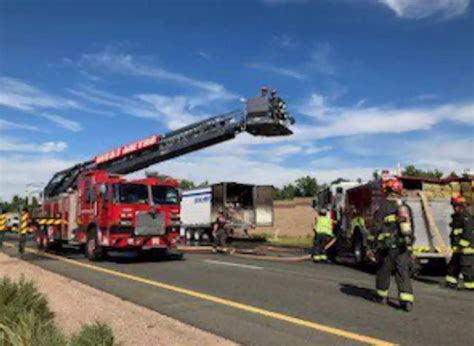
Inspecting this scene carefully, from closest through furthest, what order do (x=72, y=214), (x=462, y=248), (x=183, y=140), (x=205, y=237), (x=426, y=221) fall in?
(x=462, y=248)
(x=426, y=221)
(x=72, y=214)
(x=183, y=140)
(x=205, y=237)

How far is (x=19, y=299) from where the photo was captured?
251 inches

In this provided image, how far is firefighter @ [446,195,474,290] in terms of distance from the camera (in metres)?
9.40

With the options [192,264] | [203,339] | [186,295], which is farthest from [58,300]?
[192,264]

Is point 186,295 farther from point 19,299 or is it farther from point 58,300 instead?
point 19,299

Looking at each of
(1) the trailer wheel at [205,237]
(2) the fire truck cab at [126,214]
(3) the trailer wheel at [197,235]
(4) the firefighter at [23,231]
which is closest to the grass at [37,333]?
(2) the fire truck cab at [126,214]

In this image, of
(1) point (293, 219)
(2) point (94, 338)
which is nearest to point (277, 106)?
(2) point (94, 338)

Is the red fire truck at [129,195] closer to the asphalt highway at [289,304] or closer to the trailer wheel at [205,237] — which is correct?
the asphalt highway at [289,304]

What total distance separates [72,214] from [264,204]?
12.4m

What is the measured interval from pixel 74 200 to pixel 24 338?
538 inches

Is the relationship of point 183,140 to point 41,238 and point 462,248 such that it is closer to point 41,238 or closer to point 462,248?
point 41,238

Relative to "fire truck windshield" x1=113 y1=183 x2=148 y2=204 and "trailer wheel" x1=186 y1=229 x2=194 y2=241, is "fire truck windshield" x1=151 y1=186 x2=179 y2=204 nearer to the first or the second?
"fire truck windshield" x1=113 y1=183 x2=148 y2=204

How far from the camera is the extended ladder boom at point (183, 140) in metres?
17.2

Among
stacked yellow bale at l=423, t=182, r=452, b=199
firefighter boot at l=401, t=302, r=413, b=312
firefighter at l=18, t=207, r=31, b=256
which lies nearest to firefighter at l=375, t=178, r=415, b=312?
firefighter boot at l=401, t=302, r=413, b=312

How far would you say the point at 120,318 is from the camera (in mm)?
6582
